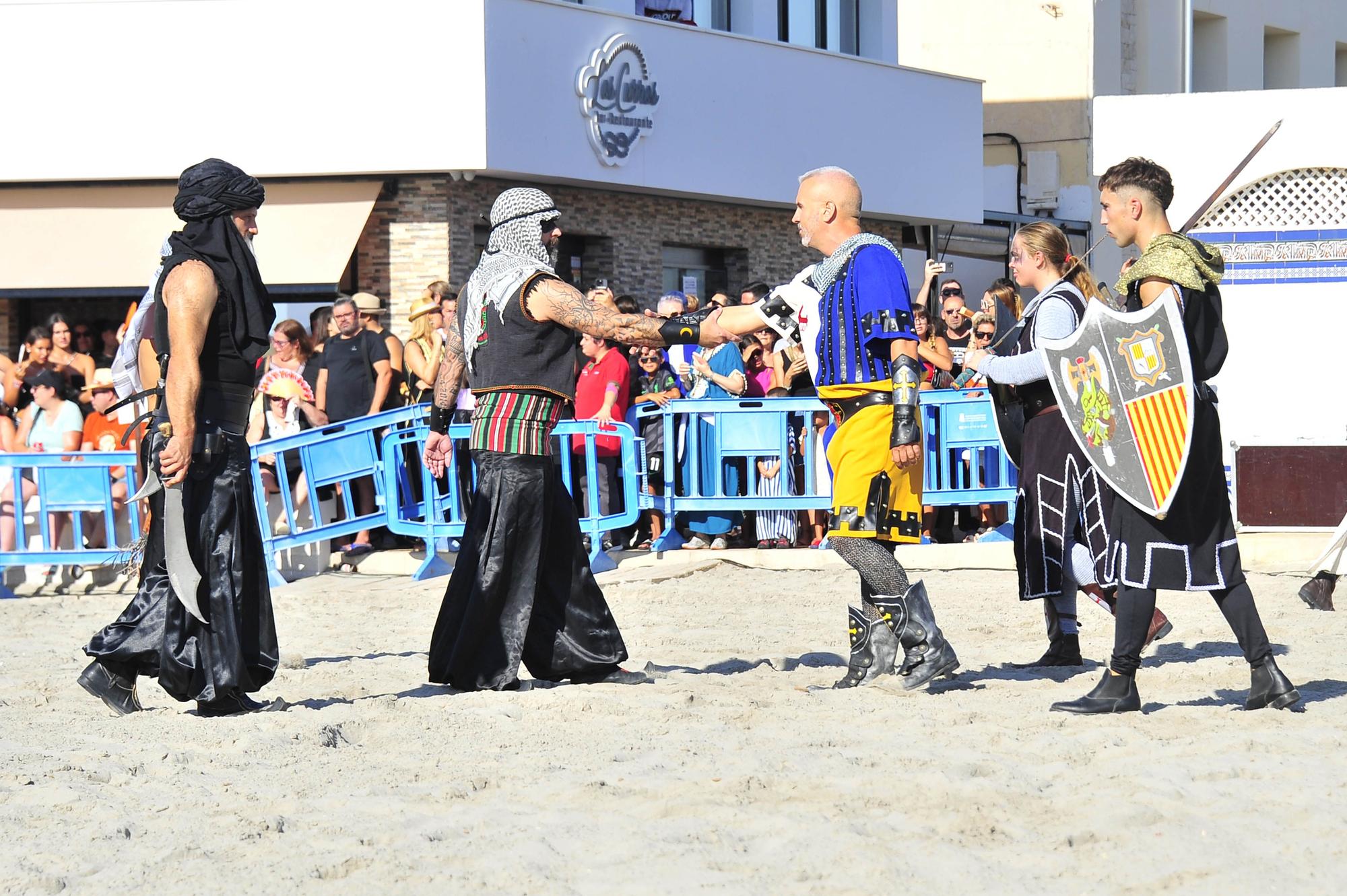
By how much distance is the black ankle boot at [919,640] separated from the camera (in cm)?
689

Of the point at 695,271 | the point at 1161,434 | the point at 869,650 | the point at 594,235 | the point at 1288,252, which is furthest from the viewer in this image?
the point at 695,271

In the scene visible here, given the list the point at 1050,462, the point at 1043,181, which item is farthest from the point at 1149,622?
the point at 1043,181

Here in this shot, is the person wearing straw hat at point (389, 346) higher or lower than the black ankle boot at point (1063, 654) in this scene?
higher

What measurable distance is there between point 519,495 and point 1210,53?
2933 centimetres

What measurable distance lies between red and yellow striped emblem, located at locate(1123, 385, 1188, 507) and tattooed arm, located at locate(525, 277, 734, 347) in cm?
146

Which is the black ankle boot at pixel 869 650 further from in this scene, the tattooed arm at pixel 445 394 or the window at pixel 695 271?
the window at pixel 695 271

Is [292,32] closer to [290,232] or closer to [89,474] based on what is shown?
[290,232]

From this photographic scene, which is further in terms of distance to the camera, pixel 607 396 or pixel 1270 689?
pixel 607 396

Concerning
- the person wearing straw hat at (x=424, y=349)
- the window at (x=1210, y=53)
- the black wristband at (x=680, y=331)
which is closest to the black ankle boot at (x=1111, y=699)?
the black wristband at (x=680, y=331)

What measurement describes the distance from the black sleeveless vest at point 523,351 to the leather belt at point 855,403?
103cm

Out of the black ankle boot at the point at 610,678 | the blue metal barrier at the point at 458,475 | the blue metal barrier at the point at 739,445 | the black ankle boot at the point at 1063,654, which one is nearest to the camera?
the black ankle boot at the point at 610,678

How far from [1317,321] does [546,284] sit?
10105 millimetres

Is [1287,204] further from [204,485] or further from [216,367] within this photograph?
[204,485]

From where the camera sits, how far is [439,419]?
296 inches
